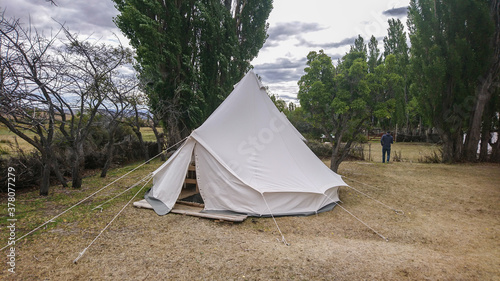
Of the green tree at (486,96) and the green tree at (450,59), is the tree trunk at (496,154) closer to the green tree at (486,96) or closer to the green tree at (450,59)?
the green tree at (486,96)

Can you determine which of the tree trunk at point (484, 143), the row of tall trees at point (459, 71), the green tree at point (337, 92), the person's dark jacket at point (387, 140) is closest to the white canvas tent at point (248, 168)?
the green tree at point (337, 92)

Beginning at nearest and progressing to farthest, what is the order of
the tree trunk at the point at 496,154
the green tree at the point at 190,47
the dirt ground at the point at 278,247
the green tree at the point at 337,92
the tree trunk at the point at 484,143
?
the dirt ground at the point at 278,247 < the green tree at the point at 337,92 < the green tree at the point at 190,47 < the tree trunk at the point at 496,154 < the tree trunk at the point at 484,143

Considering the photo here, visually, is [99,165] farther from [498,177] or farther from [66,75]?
[498,177]

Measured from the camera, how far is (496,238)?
396 centimetres

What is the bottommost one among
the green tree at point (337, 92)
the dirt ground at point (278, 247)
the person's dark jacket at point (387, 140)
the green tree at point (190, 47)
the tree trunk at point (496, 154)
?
the dirt ground at point (278, 247)

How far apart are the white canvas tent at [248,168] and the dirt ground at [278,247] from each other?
358 millimetres

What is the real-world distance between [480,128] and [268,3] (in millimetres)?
11029

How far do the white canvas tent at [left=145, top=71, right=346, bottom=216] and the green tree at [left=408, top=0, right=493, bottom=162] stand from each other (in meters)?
8.79

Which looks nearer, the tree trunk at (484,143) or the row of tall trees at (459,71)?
the row of tall trees at (459,71)

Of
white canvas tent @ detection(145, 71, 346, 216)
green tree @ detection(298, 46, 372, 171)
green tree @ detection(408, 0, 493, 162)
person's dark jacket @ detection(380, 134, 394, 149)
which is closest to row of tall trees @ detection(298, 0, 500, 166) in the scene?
green tree @ detection(408, 0, 493, 162)

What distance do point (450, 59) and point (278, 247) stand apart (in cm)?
1183

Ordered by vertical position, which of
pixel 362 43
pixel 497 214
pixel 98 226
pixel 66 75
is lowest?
pixel 497 214

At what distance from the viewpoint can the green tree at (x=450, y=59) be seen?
34.0 ft

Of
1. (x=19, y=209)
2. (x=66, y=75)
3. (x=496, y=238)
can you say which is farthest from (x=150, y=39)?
(x=496, y=238)
